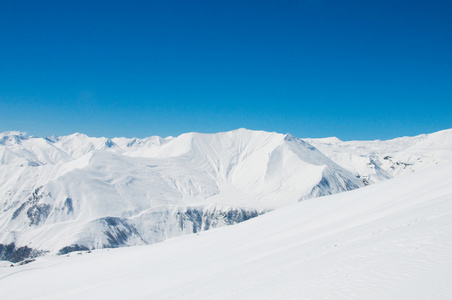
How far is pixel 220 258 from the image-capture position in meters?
25.9

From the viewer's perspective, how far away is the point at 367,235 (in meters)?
18.8

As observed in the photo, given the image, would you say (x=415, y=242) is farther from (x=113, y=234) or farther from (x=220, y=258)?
(x=113, y=234)

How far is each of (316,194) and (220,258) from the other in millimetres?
177864

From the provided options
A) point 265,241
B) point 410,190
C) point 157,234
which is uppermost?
point 410,190

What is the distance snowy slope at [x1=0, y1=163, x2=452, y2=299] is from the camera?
37.6 feet

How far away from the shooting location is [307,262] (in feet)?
54.2

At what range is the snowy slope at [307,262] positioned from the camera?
37.6ft

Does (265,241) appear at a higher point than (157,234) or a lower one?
higher

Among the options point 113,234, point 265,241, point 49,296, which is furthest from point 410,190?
point 113,234

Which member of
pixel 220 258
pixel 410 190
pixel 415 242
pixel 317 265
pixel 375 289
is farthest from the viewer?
pixel 410 190

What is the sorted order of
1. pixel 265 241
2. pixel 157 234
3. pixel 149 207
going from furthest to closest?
pixel 149 207 < pixel 157 234 < pixel 265 241

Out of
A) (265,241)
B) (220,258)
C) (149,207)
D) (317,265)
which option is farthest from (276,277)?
(149,207)

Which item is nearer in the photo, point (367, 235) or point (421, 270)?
point (421, 270)

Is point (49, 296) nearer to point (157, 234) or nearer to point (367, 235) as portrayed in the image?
point (367, 235)
